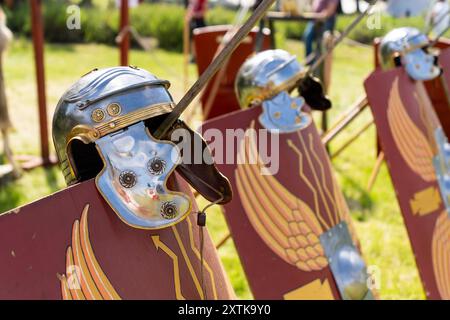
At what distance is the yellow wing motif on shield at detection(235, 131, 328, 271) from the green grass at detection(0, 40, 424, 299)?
107 cm

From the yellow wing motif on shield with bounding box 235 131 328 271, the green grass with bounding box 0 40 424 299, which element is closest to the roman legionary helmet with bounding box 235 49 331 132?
the yellow wing motif on shield with bounding box 235 131 328 271

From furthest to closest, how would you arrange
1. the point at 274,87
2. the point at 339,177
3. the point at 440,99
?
the point at 339,177
the point at 440,99
the point at 274,87

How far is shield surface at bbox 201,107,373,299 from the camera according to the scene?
1888 millimetres

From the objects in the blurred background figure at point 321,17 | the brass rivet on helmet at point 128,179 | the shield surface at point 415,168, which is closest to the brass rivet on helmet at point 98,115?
the brass rivet on helmet at point 128,179

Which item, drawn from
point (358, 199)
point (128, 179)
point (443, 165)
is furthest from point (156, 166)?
point (358, 199)

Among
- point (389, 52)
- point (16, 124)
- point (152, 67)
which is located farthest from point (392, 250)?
point (152, 67)

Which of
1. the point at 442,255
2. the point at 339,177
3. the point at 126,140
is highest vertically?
the point at 126,140

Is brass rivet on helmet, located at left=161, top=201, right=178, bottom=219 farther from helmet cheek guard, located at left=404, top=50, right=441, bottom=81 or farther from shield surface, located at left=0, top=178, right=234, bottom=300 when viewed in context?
helmet cheek guard, located at left=404, top=50, right=441, bottom=81

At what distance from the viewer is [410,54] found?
8.46ft

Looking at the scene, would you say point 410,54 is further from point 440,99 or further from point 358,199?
point 358,199

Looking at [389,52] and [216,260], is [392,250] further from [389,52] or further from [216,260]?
[216,260]

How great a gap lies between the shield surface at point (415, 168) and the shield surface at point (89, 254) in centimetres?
112

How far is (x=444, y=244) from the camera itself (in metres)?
2.31

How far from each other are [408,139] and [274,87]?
587 millimetres
